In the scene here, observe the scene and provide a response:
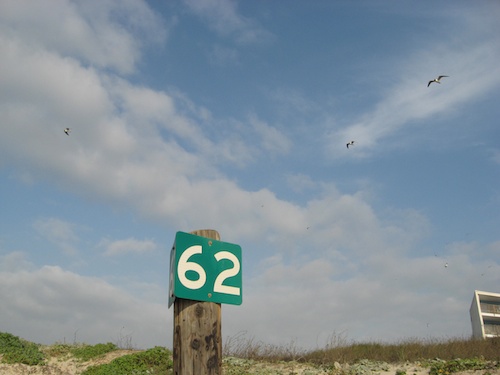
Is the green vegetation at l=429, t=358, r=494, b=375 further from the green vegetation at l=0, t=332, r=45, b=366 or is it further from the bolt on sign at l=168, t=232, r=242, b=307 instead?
the green vegetation at l=0, t=332, r=45, b=366

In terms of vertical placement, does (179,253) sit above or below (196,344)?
above

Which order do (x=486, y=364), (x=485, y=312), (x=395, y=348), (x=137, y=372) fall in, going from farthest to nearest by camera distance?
1. (x=485, y=312)
2. (x=395, y=348)
3. (x=137, y=372)
4. (x=486, y=364)

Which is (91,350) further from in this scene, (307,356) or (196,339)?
(196,339)

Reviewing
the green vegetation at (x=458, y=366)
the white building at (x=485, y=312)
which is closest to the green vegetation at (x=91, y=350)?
the green vegetation at (x=458, y=366)

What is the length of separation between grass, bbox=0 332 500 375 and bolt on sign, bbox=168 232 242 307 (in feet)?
35.1

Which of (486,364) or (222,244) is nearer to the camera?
(222,244)

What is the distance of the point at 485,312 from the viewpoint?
4659 cm

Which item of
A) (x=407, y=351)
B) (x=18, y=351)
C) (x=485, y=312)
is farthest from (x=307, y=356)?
(x=485, y=312)

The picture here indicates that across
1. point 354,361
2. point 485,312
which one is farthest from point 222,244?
point 485,312

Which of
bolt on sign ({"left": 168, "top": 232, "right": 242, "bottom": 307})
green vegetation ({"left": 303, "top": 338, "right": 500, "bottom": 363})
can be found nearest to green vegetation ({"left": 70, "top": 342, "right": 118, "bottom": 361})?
green vegetation ({"left": 303, "top": 338, "right": 500, "bottom": 363})

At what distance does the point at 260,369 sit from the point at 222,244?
11413 millimetres

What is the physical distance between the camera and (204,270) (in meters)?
4.55

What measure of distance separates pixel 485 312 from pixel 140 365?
134 feet

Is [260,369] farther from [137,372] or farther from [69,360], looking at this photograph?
[69,360]
